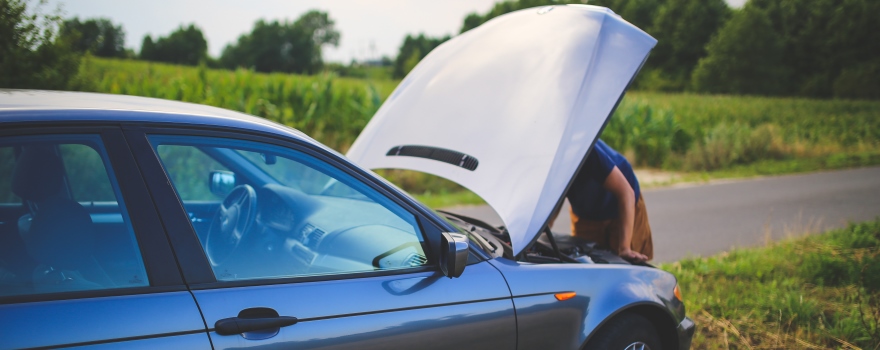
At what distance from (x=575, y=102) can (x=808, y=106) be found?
2802 centimetres

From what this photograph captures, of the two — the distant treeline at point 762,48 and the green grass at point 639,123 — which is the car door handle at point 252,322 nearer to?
the green grass at point 639,123

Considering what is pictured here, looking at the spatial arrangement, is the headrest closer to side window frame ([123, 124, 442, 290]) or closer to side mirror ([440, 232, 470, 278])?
side window frame ([123, 124, 442, 290])

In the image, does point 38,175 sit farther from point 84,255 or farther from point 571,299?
point 571,299

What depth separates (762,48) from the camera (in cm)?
2906

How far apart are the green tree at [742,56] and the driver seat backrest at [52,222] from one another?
28349 mm

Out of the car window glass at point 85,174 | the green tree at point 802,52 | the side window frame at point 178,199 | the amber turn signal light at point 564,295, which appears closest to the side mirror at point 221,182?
the car window glass at point 85,174

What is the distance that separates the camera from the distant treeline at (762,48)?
21.8m

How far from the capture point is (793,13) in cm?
2594

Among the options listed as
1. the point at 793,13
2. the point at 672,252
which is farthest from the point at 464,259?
the point at 793,13

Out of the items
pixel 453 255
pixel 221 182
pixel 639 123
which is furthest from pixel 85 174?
pixel 639 123

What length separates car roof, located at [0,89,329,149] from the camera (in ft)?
6.44

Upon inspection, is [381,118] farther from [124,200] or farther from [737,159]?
[737,159]

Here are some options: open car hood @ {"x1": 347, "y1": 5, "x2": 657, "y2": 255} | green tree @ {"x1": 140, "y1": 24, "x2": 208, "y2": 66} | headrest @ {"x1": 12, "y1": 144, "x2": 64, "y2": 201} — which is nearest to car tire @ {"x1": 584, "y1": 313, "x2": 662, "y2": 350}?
open car hood @ {"x1": 347, "y1": 5, "x2": 657, "y2": 255}

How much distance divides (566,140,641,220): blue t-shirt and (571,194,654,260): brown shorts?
54 mm
